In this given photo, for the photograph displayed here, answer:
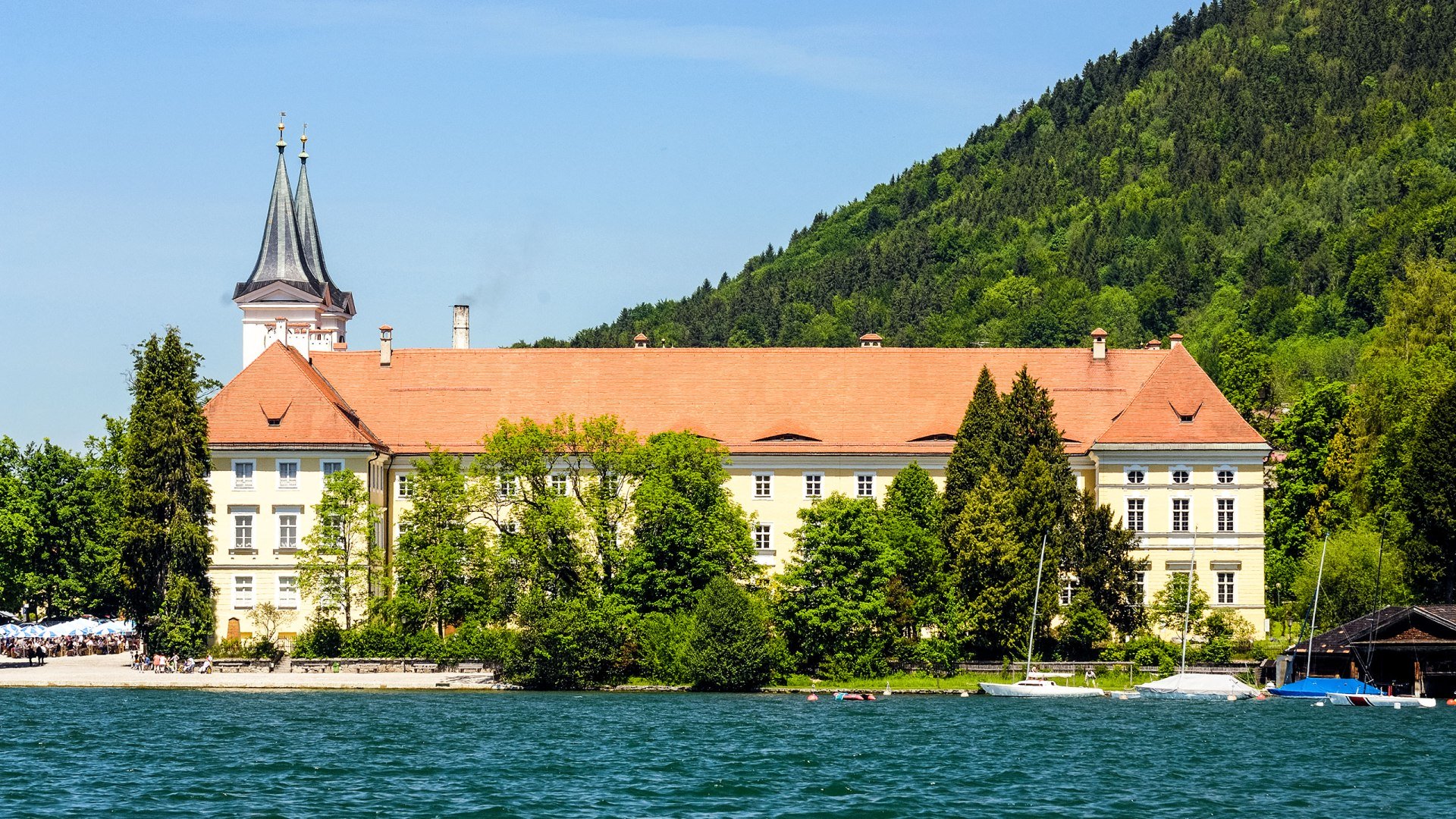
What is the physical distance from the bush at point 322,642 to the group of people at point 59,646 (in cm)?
823

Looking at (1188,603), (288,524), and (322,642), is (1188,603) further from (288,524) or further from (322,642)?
(288,524)

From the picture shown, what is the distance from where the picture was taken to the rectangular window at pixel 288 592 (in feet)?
277

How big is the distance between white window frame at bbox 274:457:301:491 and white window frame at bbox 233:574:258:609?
3.68m

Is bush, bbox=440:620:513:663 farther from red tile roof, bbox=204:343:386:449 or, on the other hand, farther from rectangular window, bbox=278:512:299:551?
red tile roof, bbox=204:343:386:449

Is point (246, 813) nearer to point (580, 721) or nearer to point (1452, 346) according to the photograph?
point (580, 721)

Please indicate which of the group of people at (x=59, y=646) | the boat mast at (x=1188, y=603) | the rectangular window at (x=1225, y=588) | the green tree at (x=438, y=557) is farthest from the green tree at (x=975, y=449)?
the group of people at (x=59, y=646)

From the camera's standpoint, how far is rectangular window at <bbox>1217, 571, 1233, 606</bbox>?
84125mm

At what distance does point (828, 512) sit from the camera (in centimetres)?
7612

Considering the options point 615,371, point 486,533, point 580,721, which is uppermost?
point 615,371

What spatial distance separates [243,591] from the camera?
3337 inches

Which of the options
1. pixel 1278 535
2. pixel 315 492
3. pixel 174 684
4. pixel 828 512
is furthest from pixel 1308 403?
pixel 174 684

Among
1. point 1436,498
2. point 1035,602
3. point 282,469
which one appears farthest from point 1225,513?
point 282,469

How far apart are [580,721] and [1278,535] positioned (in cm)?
4170

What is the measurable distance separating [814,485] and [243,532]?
74.8 feet
